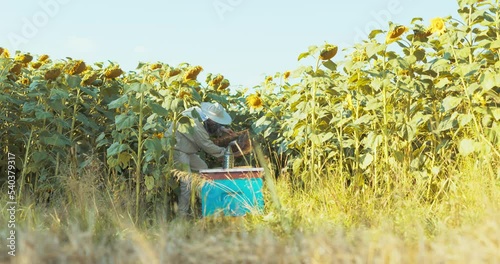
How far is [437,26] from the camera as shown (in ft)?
18.5

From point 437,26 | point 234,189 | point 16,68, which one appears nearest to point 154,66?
point 16,68

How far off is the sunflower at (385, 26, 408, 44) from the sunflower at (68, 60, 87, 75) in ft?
9.85

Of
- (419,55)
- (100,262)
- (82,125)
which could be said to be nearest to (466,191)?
(419,55)

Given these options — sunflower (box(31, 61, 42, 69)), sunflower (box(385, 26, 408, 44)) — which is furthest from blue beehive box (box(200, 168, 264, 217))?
sunflower (box(31, 61, 42, 69))

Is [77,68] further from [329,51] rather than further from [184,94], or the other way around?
[329,51]

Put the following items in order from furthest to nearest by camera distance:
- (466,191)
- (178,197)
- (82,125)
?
(82,125) → (178,197) → (466,191)

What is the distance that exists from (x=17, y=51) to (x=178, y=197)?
2739mm

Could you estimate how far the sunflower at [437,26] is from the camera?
5625 millimetres

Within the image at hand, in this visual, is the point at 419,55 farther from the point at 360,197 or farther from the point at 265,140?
the point at 265,140

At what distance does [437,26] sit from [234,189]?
2.23m

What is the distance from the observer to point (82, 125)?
7312 mm

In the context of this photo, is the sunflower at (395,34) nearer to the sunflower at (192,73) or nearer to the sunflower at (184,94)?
the sunflower at (192,73)

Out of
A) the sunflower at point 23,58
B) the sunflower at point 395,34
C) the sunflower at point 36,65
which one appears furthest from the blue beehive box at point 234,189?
the sunflower at point 36,65

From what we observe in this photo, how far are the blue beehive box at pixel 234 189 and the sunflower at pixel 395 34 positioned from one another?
5.11 ft
